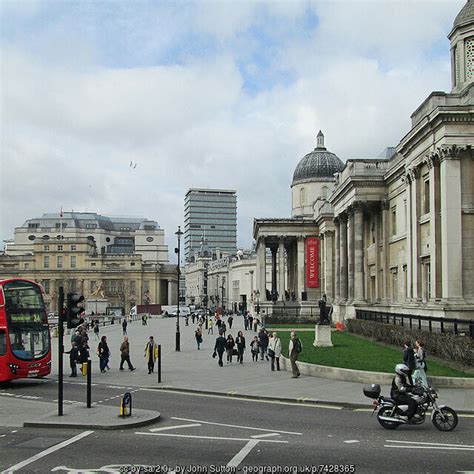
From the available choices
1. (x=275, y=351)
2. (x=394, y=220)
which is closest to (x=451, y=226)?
(x=275, y=351)

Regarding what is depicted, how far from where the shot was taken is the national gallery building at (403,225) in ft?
117

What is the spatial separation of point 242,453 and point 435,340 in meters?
17.0

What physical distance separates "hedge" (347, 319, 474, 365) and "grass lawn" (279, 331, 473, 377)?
58 cm

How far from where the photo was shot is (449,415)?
620 inches

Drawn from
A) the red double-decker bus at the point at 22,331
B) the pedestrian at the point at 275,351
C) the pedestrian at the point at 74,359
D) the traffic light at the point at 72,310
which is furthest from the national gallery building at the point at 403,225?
the traffic light at the point at 72,310

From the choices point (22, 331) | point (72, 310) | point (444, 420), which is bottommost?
point (444, 420)

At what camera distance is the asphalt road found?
12180 mm

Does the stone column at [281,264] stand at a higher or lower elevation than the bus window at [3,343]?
higher

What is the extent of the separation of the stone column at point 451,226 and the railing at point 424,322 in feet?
6.93

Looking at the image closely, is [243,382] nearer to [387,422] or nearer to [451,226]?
[387,422]

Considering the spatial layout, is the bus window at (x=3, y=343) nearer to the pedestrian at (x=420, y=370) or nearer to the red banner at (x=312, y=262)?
the pedestrian at (x=420, y=370)

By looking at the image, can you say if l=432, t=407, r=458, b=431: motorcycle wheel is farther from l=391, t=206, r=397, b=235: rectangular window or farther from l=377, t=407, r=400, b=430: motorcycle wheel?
l=391, t=206, r=397, b=235: rectangular window

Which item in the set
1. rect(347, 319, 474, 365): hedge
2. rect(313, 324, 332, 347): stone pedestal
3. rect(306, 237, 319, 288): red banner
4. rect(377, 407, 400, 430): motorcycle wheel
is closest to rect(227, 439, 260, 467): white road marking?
rect(377, 407, 400, 430): motorcycle wheel

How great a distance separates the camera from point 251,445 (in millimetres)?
13922
